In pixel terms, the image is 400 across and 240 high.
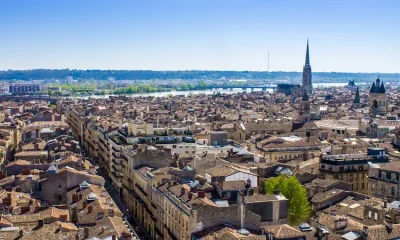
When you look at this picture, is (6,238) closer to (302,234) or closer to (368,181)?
(302,234)

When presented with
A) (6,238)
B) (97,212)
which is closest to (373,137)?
(97,212)

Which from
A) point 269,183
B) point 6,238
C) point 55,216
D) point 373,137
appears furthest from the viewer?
point 373,137

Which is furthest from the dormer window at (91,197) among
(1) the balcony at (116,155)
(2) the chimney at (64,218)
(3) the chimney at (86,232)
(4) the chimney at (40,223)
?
(1) the balcony at (116,155)

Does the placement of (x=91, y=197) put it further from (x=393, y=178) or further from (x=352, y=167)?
(x=352, y=167)

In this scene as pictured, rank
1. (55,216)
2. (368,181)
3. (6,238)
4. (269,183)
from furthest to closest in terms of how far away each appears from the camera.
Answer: (368,181), (269,183), (55,216), (6,238)

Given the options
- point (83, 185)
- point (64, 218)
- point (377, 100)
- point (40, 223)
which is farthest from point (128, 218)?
point (377, 100)

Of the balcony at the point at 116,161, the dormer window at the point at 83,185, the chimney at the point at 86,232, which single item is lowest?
the balcony at the point at 116,161

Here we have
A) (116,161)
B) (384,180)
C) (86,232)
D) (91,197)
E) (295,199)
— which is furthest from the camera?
(116,161)

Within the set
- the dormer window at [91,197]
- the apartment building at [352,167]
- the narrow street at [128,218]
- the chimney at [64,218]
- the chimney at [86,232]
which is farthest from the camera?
the apartment building at [352,167]

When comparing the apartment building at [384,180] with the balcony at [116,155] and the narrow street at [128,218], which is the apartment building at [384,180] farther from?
the balcony at [116,155]

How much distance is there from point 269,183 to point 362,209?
966 cm

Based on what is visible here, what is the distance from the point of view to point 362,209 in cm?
5297

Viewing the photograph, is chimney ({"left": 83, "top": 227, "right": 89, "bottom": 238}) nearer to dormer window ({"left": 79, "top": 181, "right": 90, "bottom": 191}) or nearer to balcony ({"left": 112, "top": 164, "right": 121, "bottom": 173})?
dormer window ({"left": 79, "top": 181, "right": 90, "bottom": 191})

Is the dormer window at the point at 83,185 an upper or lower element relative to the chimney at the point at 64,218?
upper
